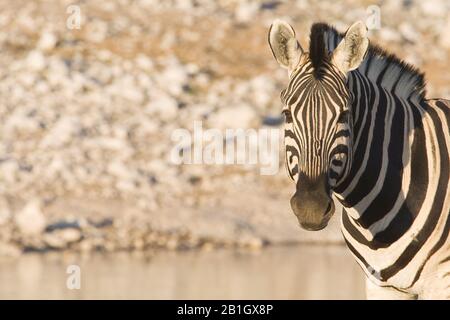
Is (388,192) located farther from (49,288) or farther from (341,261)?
(341,261)

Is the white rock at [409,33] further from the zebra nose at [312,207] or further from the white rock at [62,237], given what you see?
the zebra nose at [312,207]

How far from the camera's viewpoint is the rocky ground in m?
13.9

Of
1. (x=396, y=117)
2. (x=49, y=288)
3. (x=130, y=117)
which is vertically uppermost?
(x=130, y=117)

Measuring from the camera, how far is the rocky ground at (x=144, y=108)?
13.9 m

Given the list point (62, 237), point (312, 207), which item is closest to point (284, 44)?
point (312, 207)

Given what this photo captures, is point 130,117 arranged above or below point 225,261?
above

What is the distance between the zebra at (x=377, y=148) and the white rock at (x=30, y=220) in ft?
25.2

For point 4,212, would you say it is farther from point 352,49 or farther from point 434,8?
point 434,8

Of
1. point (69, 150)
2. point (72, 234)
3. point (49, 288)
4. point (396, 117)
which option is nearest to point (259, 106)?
point (69, 150)

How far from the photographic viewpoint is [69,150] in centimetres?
1547

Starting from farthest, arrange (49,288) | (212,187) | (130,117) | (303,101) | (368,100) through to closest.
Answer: (130,117) → (212,187) → (49,288) → (368,100) → (303,101)

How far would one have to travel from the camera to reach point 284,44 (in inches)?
225

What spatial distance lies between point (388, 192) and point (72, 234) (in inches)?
308

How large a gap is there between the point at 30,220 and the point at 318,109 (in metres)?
8.36
